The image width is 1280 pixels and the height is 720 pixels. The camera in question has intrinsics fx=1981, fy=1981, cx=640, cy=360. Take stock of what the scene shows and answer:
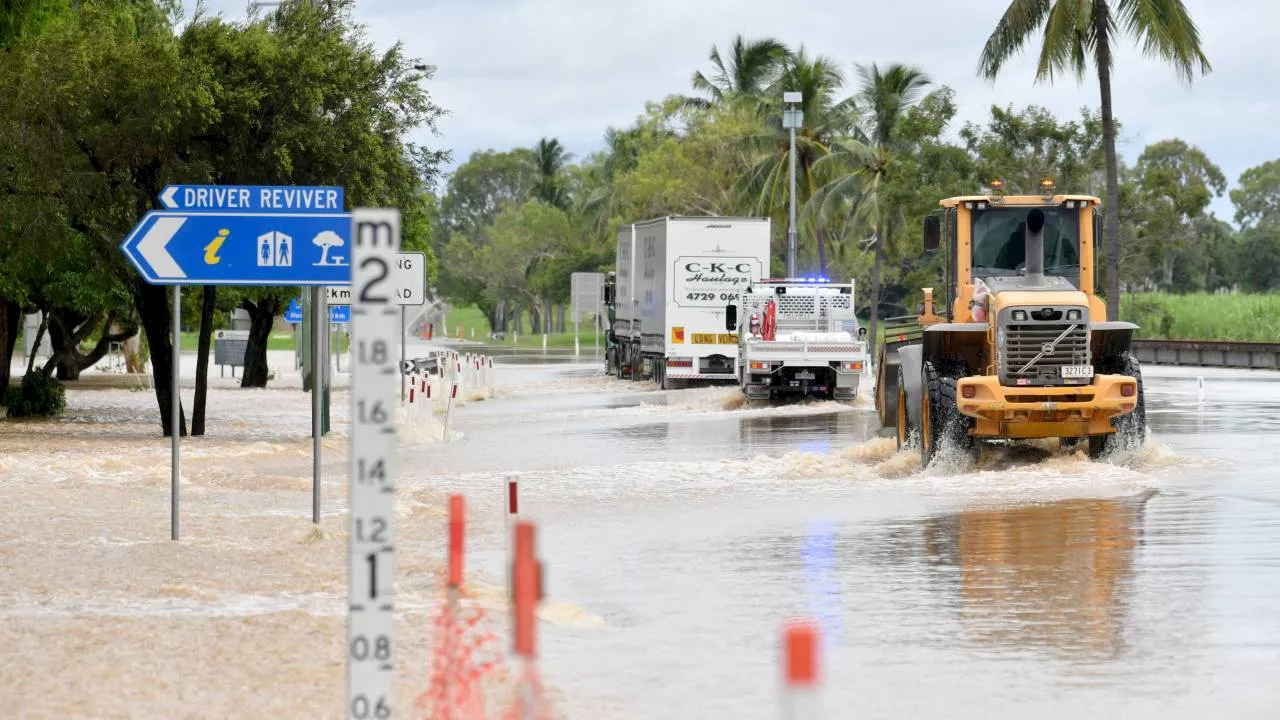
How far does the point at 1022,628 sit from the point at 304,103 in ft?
56.5

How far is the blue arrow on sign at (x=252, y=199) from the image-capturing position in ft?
47.4

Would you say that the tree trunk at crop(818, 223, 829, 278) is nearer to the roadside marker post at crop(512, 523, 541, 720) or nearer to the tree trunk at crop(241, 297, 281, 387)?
the tree trunk at crop(241, 297, 281, 387)

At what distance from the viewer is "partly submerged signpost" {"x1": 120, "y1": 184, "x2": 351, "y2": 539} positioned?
46.4ft

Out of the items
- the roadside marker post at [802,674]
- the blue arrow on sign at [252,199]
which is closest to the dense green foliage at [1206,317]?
the blue arrow on sign at [252,199]

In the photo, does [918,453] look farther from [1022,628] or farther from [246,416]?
[246,416]

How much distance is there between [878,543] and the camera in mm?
14836

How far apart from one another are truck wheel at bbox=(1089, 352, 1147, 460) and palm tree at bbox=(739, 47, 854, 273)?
150ft

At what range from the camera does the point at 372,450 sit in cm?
579

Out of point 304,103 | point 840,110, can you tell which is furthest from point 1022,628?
point 840,110

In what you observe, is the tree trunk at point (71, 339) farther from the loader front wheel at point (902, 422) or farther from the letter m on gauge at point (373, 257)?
the letter m on gauge at point (373, 257)

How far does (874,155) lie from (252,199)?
53282 mm

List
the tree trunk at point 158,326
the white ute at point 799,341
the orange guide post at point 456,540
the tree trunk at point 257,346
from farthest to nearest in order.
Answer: the tree trunk at point 257,346 → the white ute at point 799,341 → the tree trunk at point 158,326 → the orange guide post at point 456,540

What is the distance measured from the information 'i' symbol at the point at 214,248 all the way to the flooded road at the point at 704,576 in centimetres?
209

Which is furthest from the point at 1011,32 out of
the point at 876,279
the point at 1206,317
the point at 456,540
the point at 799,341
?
the point at 456,540
